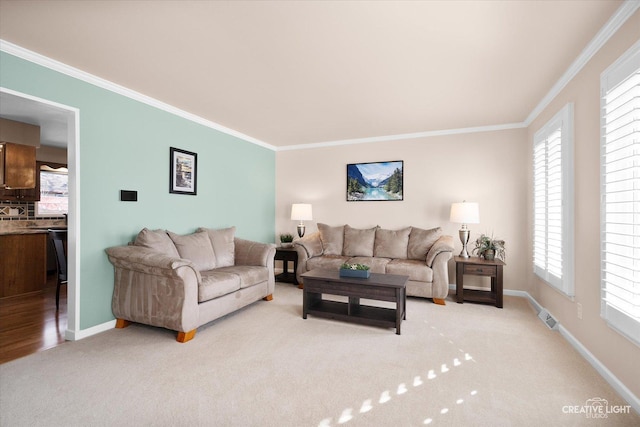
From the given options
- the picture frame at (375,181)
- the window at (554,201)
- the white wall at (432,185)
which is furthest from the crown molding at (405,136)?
the window at (554,201)

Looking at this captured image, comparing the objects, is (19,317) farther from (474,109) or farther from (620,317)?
(474,109)

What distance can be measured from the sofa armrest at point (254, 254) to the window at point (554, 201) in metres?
3.27

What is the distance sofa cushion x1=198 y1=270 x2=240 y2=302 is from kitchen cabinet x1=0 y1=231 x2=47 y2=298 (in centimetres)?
319

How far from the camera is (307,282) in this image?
139 inches

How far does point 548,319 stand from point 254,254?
352 cm

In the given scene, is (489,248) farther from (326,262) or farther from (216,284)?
(216,284)

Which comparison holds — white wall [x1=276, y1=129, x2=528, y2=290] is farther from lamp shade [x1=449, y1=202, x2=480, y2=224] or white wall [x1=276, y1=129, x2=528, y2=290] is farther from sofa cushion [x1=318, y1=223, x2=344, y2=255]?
lamp shade [x1=449, y1=202, x2=480, y2=224]

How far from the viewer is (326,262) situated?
472cm

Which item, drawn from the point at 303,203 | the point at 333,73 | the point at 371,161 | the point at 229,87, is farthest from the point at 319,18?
the point at 303,203

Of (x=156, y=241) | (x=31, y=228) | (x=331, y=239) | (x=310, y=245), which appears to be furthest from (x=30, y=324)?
(x=331, y=239)

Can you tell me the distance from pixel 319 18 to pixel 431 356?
2765mm

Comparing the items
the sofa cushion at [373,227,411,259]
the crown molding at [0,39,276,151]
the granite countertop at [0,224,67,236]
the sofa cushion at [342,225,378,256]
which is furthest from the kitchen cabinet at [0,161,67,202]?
the sofa cushion at [373,227,411,259]

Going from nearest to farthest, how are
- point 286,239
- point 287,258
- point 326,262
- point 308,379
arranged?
point 308,379, point 326,262, point 287,258, point 286,239

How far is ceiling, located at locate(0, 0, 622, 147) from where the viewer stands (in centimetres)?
206
